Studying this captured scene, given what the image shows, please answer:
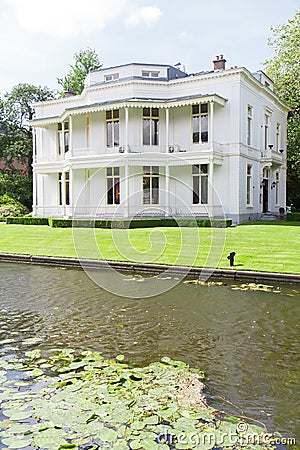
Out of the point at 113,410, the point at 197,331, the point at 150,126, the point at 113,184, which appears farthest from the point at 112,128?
the point at 113,410

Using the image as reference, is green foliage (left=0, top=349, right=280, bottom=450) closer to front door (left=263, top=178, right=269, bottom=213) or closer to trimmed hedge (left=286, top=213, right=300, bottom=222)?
trimmed hedge (left=286, top=213, right=300, bottom=222)

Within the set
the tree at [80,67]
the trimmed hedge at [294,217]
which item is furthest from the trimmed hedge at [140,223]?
the tree at [80,67]

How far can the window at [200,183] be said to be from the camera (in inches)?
968

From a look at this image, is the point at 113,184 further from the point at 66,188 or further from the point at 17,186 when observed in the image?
the point at 17,186

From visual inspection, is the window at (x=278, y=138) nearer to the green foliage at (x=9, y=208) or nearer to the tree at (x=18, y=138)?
the green foliage at (x=9, y=208)

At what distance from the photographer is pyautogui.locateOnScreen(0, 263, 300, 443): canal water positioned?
14.3 ft

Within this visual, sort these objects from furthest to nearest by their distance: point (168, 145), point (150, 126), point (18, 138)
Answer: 1. point (18, 138)
2. point (150, 126)
3. point (168, 145)

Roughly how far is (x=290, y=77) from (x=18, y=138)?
25.3 m

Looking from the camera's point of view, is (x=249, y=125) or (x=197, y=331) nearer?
(x=197, y=331)

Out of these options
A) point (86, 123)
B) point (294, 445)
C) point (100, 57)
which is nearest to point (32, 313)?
point (294, 445)

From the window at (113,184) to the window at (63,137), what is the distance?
486cm

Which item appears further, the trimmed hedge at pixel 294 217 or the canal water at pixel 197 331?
the trimmed hedge at pixel 294 217

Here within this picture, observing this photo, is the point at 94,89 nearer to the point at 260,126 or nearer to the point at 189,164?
the point at 189,164

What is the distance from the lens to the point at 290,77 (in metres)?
33.6
